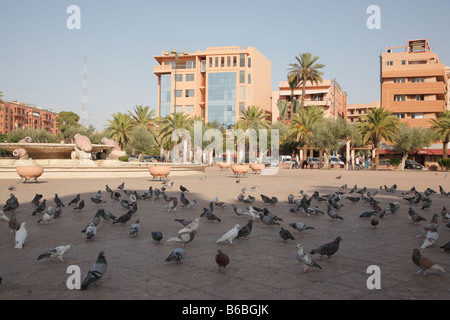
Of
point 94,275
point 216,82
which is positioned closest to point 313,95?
point 216,82

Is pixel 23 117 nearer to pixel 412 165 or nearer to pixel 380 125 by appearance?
pixel 380 125

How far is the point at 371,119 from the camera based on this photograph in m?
48.6

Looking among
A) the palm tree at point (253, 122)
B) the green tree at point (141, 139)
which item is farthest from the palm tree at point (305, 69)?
the green tree at point (141, 139)

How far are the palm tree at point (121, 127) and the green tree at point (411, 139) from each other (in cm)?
4009

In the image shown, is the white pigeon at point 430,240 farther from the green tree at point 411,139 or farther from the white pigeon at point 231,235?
the green tree at point 411,139

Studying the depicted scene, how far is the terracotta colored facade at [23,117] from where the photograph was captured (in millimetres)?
110188

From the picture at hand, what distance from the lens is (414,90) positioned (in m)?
63.2

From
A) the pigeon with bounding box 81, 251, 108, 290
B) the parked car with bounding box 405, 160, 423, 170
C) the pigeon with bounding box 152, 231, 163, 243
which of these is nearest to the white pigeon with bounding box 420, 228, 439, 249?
the pigeon with bounding box 152, 231, 163, 243

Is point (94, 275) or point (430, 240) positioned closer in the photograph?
point (94, 275)

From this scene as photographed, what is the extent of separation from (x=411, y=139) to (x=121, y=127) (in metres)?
42.2

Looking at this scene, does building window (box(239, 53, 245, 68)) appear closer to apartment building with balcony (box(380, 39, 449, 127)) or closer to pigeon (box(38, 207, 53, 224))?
apartment building with balcony (box(380, 39, 449, 127))

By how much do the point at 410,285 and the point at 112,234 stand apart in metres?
5.05

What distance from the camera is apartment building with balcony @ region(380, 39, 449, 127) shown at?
2453 inches

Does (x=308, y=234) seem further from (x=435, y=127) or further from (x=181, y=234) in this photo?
(x=435, y=127)
